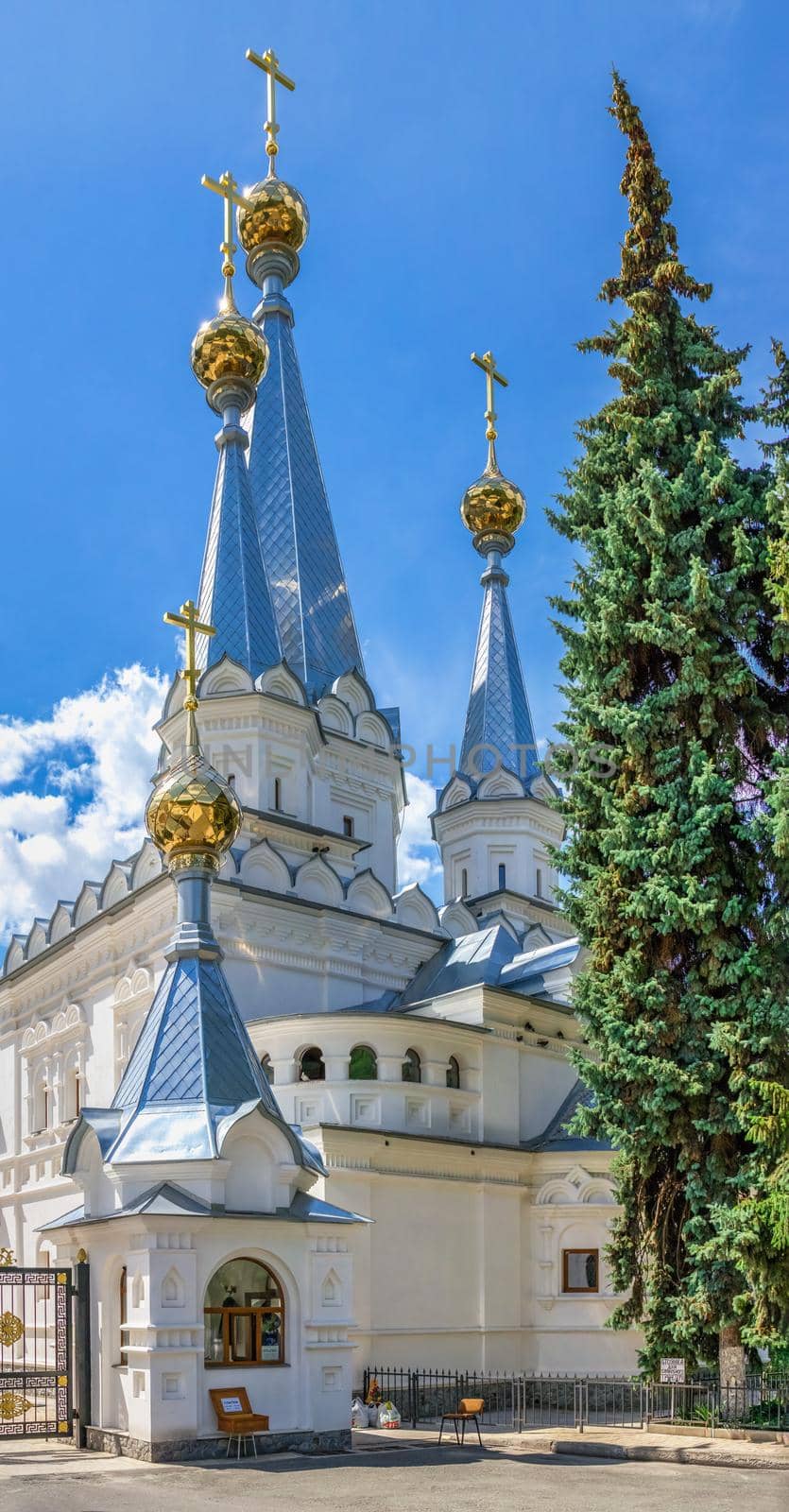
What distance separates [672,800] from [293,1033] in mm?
6723

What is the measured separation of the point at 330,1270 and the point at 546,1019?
8.11m

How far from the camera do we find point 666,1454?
12391 millimetres

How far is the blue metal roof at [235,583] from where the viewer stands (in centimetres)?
2303

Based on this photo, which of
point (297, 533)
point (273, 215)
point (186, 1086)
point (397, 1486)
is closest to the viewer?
point (397, 1486)

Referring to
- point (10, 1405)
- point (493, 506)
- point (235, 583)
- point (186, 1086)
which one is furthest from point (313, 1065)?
point (493, 506)

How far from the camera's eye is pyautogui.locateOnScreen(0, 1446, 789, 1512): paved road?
9.64 metres

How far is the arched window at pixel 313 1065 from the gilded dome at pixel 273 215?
52.5ft

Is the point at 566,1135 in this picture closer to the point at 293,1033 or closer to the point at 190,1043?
the point at 293,1033

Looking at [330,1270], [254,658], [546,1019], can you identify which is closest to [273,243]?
[254,658]

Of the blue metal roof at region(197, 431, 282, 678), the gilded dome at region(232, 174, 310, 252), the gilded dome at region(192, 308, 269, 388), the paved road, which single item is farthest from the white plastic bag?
the gilded dome at region(232, 174, 310, 252)

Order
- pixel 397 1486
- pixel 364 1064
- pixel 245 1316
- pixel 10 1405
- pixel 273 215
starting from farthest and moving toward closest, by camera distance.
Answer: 1. pixel 273 215
2. pixel 364 1064
3. pixel 10 1405
4. pixel 245 1316
5. pixel 397 1486

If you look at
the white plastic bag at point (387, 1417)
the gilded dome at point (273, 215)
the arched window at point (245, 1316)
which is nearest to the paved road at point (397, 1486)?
the arched window at point (245, 1316)

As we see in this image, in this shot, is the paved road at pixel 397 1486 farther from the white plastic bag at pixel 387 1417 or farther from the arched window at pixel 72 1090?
the arched window at pixel 72 1090

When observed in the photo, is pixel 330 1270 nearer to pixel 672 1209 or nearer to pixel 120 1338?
pixel 120 1338
